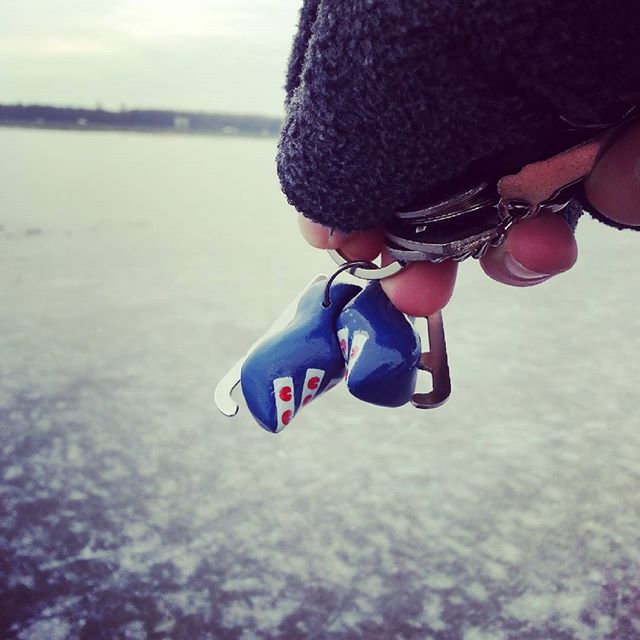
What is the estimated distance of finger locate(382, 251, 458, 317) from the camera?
0.40m

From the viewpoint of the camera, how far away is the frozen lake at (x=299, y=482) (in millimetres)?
789

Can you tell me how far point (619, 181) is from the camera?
0.32 meters

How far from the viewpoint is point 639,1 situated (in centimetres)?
24

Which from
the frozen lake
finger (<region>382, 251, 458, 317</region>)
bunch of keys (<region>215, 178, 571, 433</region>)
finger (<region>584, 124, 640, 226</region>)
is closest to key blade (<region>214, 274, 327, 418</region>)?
bunch of keys (<region>215, 178, 571, 433</region>)

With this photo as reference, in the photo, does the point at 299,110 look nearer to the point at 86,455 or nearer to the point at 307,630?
the point at 307,630

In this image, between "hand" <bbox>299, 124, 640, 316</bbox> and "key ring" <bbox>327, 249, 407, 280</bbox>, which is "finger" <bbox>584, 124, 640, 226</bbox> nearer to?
"hand" <bbox>299, 124, 640, 316</bbox>

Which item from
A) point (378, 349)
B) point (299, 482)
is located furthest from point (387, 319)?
point (299, 482)


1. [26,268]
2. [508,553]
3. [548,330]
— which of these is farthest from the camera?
[26,268]

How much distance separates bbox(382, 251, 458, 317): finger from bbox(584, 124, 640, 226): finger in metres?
0.09

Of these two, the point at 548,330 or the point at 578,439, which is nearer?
the point at 578,439

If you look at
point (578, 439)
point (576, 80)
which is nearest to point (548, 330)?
point (578, 439)

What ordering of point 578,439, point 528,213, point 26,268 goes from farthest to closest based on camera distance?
point 26,268, point 578,439, point 528,213

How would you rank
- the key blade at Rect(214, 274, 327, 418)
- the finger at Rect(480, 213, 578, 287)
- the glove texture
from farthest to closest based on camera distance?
the key blade at Rect(214, 274, 327, 418)
the finger at Rect(480, 213, 578, 287)
the glove texture

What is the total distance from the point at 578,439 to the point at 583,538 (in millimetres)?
263
